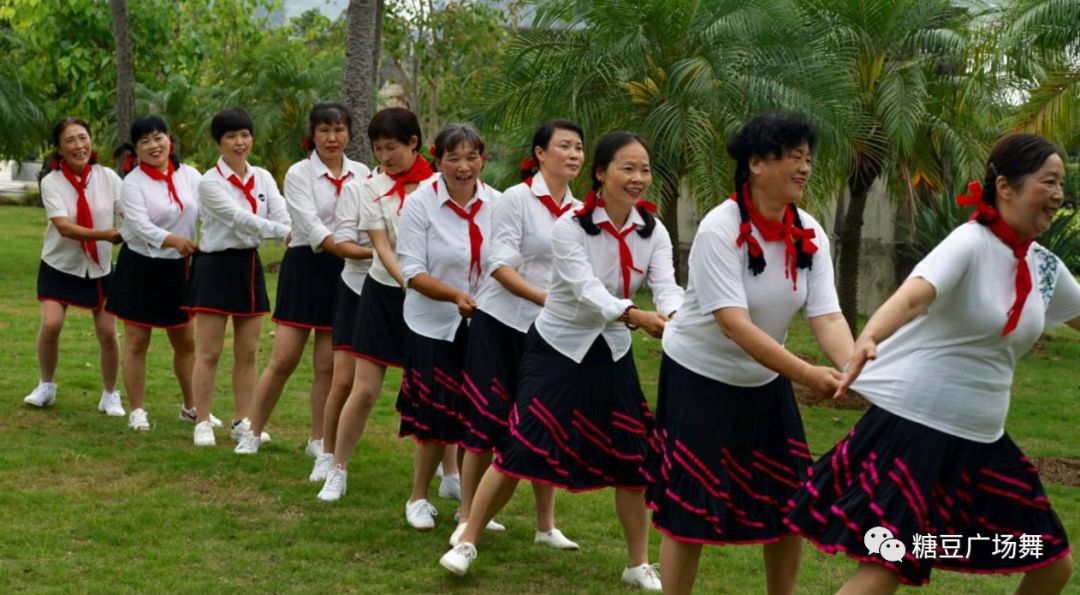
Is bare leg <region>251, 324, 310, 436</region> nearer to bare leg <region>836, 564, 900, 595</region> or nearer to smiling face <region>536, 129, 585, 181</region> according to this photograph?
smiling face <region>536, 129, 585, 181</region>

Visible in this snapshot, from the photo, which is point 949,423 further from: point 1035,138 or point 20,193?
point 20,193

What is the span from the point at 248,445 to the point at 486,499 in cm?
304

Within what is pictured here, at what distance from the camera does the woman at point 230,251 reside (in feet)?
28.2

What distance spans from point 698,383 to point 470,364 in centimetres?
184

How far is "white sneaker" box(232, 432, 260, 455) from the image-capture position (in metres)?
8.73

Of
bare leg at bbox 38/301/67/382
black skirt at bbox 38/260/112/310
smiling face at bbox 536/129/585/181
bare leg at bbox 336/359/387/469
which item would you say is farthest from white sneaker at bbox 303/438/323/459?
smiling face at bbox 536/129/585/181

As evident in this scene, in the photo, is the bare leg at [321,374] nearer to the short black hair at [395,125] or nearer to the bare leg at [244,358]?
the bare leg at [244,358]

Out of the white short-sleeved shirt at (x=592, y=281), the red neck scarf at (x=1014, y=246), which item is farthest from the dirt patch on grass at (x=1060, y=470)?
the red neck scarf at (x=1014, y=246)

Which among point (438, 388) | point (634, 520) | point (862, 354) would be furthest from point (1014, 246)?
point (438, 388)

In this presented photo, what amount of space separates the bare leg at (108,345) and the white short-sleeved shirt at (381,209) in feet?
9.86

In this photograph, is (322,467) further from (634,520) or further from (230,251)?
(634,520)

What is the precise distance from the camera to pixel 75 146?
31.5 ft

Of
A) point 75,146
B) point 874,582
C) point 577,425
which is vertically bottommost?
point 874,582

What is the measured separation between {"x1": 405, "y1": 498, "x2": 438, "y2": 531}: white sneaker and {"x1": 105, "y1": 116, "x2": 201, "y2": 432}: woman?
8.53ft
